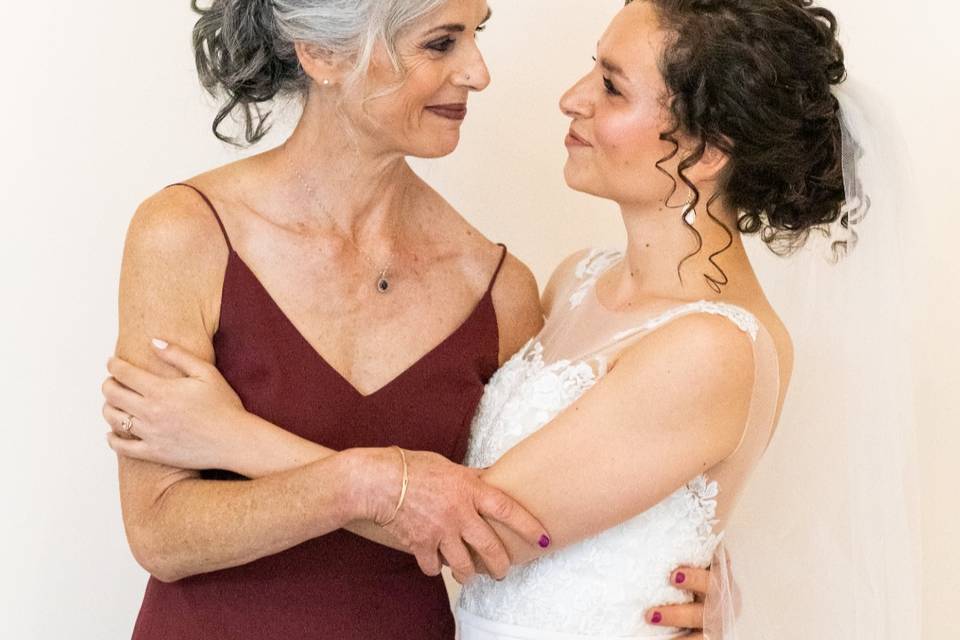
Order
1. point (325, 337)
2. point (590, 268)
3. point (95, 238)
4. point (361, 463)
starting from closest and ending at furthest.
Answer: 1. point (361, 463)
2. point (325, 337)
3. point (590, 268)
4. point (95, 238)

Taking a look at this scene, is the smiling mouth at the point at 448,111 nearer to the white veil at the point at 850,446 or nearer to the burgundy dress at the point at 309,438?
the burgundy dress at the point at 309,438

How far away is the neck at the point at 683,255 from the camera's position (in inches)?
85.7

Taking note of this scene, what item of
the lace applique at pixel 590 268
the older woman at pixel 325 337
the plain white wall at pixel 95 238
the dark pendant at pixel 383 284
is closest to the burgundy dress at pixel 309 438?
the older woman at pixel 325 337

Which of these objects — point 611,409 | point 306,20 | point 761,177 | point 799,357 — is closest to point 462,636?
point 611,409

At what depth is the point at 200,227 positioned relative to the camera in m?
2.16

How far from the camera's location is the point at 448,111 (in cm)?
230

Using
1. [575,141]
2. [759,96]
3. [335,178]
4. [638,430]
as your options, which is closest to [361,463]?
[638,430]

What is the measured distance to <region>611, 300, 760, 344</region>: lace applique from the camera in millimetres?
2035

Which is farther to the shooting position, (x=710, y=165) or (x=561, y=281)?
(x=561, y=281)

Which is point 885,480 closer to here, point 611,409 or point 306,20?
point 611,409

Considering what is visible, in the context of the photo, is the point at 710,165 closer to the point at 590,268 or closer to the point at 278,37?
the point at 590,268

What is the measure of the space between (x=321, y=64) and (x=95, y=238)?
1007 millimetres

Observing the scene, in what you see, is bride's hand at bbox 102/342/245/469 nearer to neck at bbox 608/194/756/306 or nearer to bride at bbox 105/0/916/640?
bride at bbox 105/0/916/640

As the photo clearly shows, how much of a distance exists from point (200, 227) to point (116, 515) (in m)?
1.18
